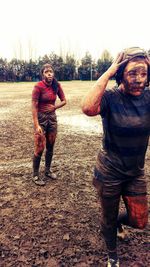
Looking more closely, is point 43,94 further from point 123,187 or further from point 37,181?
point 123,187

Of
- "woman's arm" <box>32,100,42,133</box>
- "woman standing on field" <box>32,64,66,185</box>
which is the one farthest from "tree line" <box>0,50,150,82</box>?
"woman's arm" <box>32,100,42,133</box>

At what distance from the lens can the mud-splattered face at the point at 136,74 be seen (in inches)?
104

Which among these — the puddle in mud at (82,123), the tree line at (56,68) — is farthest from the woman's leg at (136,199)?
the tree line at (56,68)

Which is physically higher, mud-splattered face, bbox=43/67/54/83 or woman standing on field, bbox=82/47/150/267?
mud-splattered face, bbox=43/67/54/83

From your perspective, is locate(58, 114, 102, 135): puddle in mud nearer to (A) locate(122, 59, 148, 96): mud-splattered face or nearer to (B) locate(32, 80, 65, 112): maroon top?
(B) locate(32, 80, 65, 112): maroon top

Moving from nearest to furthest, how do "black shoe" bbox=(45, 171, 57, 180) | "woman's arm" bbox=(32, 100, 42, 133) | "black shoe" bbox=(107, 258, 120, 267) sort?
"black shoe" bbox=(107, 258, 120, 267), "woman's arm" bbox=(32, 100, 42, 133), "black shoe" bbox=(45, 171, 57, 180)

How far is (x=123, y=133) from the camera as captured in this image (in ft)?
9.10

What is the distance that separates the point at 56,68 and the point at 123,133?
149 ft

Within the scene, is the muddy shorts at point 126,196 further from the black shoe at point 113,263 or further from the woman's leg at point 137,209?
the black shoe at point 113,263

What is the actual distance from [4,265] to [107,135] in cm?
185

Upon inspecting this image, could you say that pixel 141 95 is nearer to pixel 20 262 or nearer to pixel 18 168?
pixel 20 262

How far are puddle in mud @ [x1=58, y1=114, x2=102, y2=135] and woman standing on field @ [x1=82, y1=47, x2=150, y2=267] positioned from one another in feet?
22.5

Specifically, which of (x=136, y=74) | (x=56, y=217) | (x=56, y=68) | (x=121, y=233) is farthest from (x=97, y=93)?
(x=56, y=68)

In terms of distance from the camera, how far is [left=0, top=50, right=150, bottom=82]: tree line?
46.9 m
